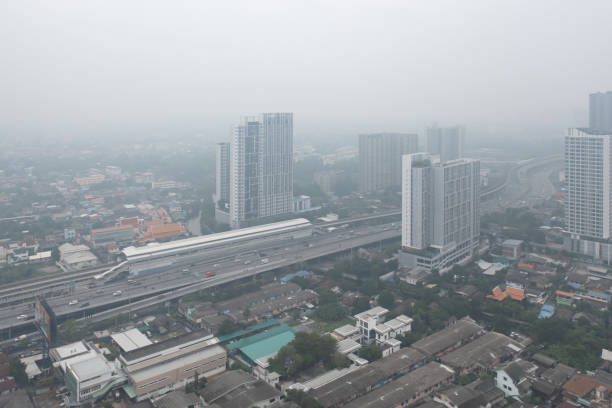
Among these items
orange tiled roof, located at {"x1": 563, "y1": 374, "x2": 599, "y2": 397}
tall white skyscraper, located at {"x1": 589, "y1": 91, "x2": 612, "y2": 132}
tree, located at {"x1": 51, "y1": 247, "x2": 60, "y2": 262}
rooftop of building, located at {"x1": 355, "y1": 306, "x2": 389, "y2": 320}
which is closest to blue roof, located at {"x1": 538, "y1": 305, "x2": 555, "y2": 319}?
orange tiled roof, located at {"x1": 563, "y1": 374, "x2": 599, "y2": 397}

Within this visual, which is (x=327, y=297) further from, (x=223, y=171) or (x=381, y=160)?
(x=381, y=160)

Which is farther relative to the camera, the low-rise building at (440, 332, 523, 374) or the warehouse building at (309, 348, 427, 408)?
the low-rise building at (440, 332, 523, 374)

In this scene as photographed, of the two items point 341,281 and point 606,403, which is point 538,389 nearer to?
point 606,403

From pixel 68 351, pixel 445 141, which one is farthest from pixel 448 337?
pixel 445 141

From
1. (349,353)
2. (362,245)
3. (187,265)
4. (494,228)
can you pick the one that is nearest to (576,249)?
(494,228)

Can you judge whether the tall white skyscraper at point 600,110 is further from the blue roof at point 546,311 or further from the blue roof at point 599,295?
the blue roof at point 546,311

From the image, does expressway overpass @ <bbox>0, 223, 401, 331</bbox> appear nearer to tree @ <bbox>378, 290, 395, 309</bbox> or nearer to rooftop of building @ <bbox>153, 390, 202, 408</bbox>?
tree @ <bbox>378, 290, 395, 309</bbox>
